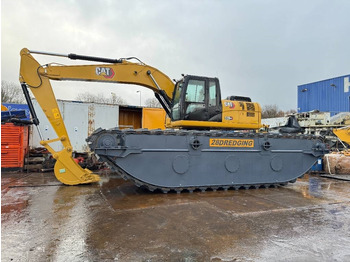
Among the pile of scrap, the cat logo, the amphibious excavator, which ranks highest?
the cat logo

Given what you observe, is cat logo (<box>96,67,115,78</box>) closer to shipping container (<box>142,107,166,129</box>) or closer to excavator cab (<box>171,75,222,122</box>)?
excavator cab (<box>171,75,222,122</box>)

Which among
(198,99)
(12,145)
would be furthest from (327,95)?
(12,145)

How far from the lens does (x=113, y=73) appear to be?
7215 millimetres

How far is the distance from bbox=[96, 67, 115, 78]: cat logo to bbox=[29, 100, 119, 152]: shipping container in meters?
5.52

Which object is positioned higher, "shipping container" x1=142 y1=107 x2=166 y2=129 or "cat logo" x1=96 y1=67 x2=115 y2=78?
"cat logo" x1=96 y1=67 x2=115 y2=78

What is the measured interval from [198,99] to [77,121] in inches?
289

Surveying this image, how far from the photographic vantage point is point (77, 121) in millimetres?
11977

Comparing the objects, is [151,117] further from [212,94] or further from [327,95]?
[327,95]

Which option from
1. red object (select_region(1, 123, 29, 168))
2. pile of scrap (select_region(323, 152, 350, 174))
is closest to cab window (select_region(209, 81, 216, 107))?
pile of scrap (select_region(323, 152, 350, 174))

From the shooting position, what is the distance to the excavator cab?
696 centimetres

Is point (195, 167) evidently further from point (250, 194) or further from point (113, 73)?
point (113, 73)

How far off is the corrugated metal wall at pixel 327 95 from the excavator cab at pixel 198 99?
22.3 m

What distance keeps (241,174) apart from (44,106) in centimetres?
594

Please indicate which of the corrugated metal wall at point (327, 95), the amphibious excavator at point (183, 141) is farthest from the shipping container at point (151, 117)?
the corrugated metal wall at point (327, 95)
